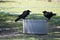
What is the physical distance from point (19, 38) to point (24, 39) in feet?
0.81

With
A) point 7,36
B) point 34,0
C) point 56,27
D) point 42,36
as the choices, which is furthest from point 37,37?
point 34,0

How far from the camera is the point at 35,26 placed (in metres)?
10.9

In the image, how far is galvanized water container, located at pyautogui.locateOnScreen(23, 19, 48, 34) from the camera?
10781 mm

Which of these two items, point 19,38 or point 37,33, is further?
point 37,33

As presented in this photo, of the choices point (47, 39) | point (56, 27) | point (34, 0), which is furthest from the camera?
point (34, 0)

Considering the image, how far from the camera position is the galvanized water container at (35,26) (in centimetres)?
1078

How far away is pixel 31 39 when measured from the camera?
396 inches

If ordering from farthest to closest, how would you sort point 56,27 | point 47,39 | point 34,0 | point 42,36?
point 34,0, point 56,27, point 42,36, point 47,39

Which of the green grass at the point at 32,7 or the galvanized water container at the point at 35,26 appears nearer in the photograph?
the galvanized water container at the point at 35,26

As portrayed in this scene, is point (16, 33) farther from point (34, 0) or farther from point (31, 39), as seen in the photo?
point (34, 0)

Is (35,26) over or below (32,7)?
over

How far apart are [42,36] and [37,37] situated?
26cm

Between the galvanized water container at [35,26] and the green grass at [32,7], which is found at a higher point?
the galvanized water container at [35,26]

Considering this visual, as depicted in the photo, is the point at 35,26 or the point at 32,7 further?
the point at 32,7
